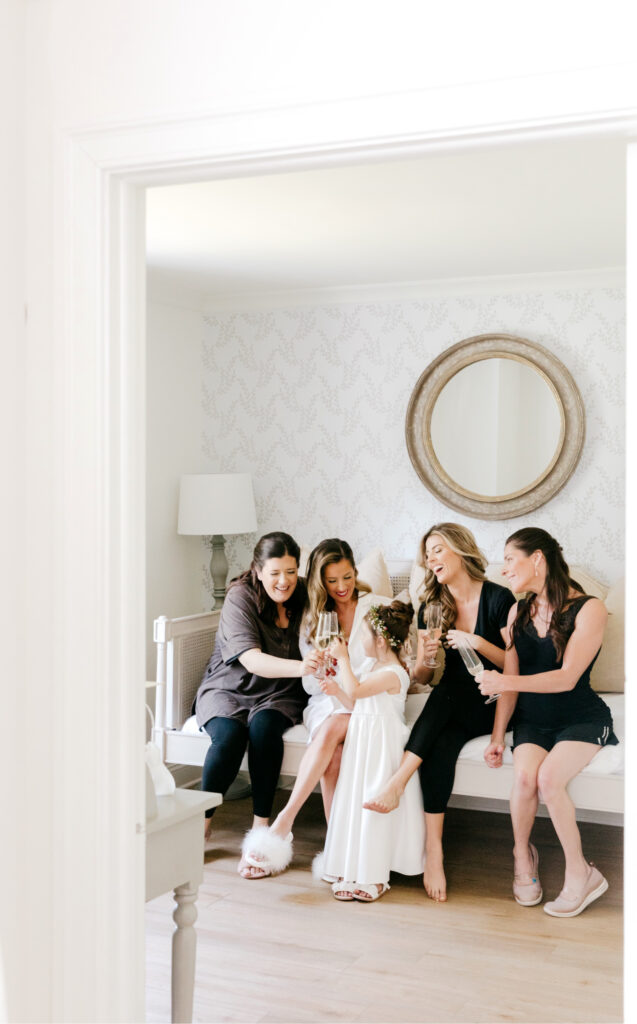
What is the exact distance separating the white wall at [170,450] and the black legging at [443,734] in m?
1.73

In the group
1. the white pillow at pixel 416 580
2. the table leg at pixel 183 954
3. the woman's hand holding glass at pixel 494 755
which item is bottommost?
the table leg at pixel 183 954

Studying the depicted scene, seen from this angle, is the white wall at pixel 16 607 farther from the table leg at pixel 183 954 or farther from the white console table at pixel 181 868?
the table leg at pixel 183 954

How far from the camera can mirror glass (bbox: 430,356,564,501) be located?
15.6ft

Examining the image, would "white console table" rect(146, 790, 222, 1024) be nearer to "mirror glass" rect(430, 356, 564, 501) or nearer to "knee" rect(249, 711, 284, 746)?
"knee" rect(249, 711, 284, 746)

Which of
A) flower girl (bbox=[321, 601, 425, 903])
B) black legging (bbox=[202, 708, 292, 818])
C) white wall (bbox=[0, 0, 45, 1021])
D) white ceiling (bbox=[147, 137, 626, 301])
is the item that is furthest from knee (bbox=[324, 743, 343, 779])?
white wall (bbox=[0, 0, 45, 1021])

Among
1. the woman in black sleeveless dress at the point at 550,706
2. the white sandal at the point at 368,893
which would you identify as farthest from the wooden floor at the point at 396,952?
the woman in black sleeveless dress at the point at 550,706

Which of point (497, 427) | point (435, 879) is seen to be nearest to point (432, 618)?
point (435, 879)

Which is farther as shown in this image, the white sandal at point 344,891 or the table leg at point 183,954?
the white sandal at point 344,891

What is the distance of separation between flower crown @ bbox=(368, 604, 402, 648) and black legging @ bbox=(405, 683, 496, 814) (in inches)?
9.4

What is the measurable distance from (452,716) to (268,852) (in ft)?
2.76

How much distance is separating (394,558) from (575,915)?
200 centimetres

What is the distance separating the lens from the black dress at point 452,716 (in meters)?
3.71

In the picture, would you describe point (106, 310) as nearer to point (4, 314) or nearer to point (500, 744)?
point (4, 314)

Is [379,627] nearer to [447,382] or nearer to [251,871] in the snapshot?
[251,871]
